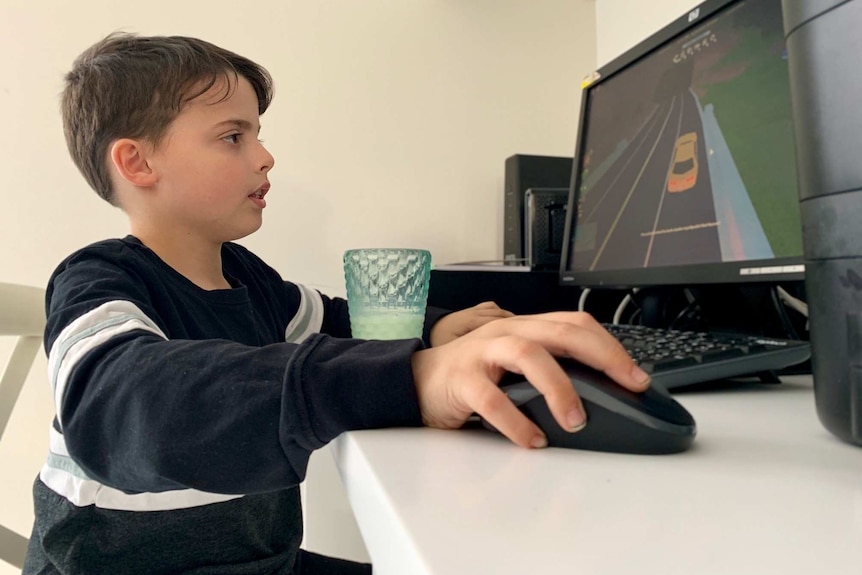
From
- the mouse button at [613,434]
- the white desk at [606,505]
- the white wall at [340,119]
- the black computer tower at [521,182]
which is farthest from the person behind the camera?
the black computer tower at [521,182]

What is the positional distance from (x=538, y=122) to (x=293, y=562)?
3.33 ft

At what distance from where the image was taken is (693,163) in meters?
0.73

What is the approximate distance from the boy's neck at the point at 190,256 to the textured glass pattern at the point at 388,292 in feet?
0.68

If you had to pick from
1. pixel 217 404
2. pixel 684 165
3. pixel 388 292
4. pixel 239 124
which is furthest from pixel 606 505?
pixel 239 124

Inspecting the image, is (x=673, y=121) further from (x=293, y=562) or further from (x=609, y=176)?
(x=293, y=562)

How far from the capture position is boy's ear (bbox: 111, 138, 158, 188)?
78 centimetres

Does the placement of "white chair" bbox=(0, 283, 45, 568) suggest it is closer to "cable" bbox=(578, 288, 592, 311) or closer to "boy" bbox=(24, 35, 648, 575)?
"boy" bbox=(24, 35, 648, 575)

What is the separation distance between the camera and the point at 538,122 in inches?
53.6

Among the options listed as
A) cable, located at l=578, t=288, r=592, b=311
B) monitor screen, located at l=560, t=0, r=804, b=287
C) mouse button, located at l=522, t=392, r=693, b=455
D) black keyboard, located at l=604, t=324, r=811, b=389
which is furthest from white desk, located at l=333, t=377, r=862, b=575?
cable, located at l=578, t=288, r=592, b=311

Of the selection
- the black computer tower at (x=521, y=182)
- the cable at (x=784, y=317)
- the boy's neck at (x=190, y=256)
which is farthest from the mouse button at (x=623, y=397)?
the black computer tower at (x=521, y=182)

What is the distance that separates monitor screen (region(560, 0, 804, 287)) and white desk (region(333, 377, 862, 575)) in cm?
31

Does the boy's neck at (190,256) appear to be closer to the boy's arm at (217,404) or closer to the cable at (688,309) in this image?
the boy's arm at (217,404)

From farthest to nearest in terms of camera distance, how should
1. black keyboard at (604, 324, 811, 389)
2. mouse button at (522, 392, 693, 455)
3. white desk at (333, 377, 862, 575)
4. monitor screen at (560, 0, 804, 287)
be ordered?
monitor screen at (560, 0, 804, 287)
black keyboard at (604, 324, 811, 389)
mouse button at (522, 392, 693, 455)
white desk at (333, 377, 862, 575)

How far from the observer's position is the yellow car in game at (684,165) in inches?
28.6
